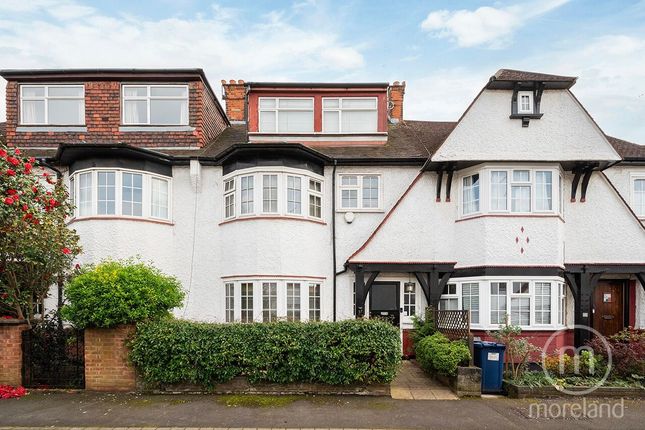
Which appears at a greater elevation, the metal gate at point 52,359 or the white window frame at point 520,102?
the white window frame at point 520,102

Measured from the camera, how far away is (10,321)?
34.8ft

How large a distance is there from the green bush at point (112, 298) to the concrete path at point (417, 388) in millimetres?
5587

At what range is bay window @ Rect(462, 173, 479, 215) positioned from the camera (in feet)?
47.5

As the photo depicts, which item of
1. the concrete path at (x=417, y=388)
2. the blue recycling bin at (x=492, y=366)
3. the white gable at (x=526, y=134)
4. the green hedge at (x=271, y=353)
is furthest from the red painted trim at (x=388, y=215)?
the blue recycling bin at (x=492, y=366)

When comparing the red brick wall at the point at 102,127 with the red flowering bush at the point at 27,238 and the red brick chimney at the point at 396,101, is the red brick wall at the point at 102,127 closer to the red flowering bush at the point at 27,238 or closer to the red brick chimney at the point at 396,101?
the red flowering bush at the point at 27,238

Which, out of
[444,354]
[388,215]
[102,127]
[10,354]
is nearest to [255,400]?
[444,354]

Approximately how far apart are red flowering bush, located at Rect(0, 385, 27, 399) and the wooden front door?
1553 cm

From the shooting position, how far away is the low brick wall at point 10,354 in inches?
413

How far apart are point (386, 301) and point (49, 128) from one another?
12.4 m

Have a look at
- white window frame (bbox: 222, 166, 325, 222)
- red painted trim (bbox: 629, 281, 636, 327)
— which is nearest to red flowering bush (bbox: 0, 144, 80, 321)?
white window frame (bbox: 222, 166, 325, 222)

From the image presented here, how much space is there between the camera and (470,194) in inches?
578

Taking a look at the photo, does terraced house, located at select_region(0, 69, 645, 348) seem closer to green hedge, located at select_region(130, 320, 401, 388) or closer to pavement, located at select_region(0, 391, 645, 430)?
green hedge, located at select_region(130, 320, 401, 388)

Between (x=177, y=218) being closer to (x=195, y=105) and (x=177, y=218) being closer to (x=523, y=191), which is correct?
(x=195, y=105)

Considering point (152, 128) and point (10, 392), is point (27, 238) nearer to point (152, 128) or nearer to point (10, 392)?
point (10, 392)
